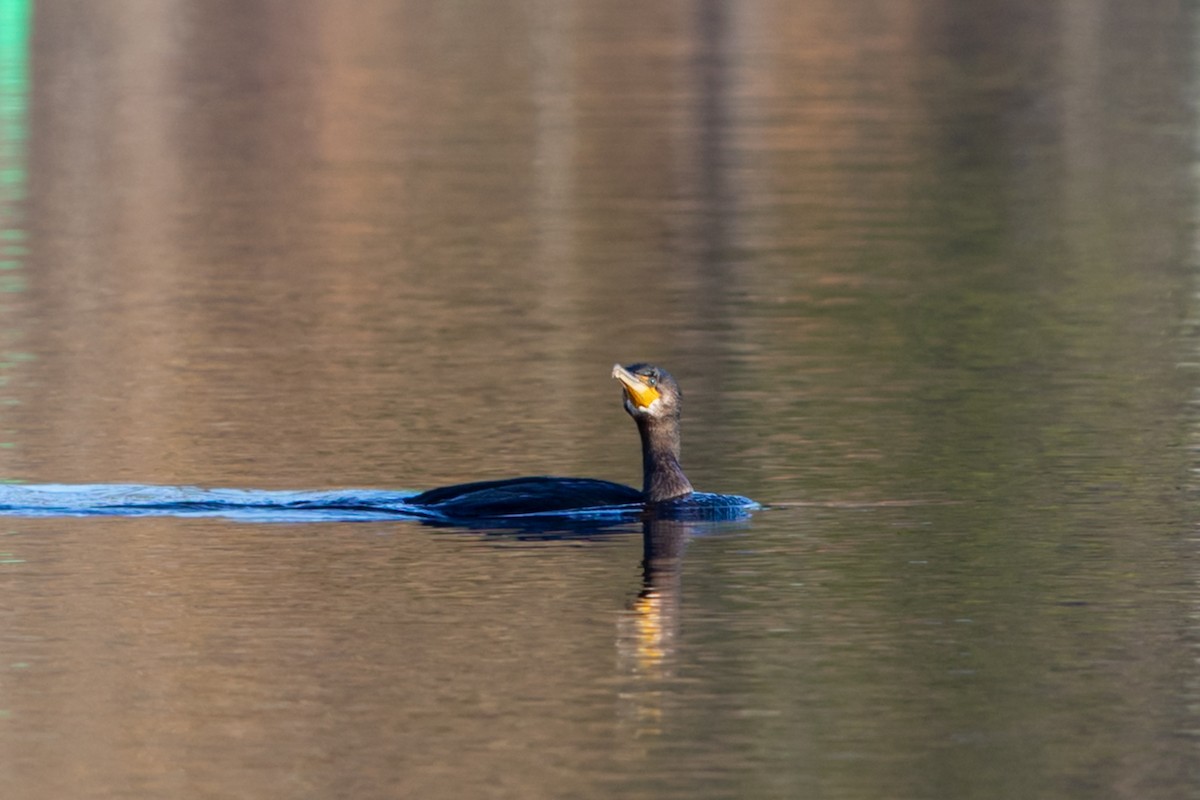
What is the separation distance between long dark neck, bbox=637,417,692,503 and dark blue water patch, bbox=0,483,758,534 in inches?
3.5

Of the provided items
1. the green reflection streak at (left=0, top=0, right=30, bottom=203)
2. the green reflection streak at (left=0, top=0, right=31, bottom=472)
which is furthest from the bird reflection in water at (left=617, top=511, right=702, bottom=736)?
the green reflection streak at (left=0, top=0, right=30, bottom=203)

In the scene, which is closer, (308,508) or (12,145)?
(308,508)

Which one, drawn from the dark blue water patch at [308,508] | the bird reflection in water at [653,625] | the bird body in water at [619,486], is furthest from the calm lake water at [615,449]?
the bird body in water at [619,486]

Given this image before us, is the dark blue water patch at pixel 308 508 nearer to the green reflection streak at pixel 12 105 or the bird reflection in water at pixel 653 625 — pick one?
the bird reflection in water at pixel 653 625

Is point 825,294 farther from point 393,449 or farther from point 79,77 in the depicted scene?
point 79,77

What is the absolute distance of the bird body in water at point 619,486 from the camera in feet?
57.6

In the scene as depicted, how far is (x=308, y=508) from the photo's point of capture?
59.1 ft

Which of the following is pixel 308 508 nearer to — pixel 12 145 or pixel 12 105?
pixel 12 145

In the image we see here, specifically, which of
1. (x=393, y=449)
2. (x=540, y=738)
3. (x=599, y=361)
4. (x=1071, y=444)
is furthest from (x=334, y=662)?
(x=599, y=361)

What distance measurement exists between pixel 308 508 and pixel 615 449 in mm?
3445

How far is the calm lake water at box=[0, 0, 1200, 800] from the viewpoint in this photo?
491 inches

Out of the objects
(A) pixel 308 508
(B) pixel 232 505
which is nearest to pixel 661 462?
(A) pixel 308 508

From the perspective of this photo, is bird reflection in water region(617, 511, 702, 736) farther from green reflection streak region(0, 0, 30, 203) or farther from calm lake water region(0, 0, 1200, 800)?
green reflection streak region(0, 0, 30, 203)

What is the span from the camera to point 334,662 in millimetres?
13789
